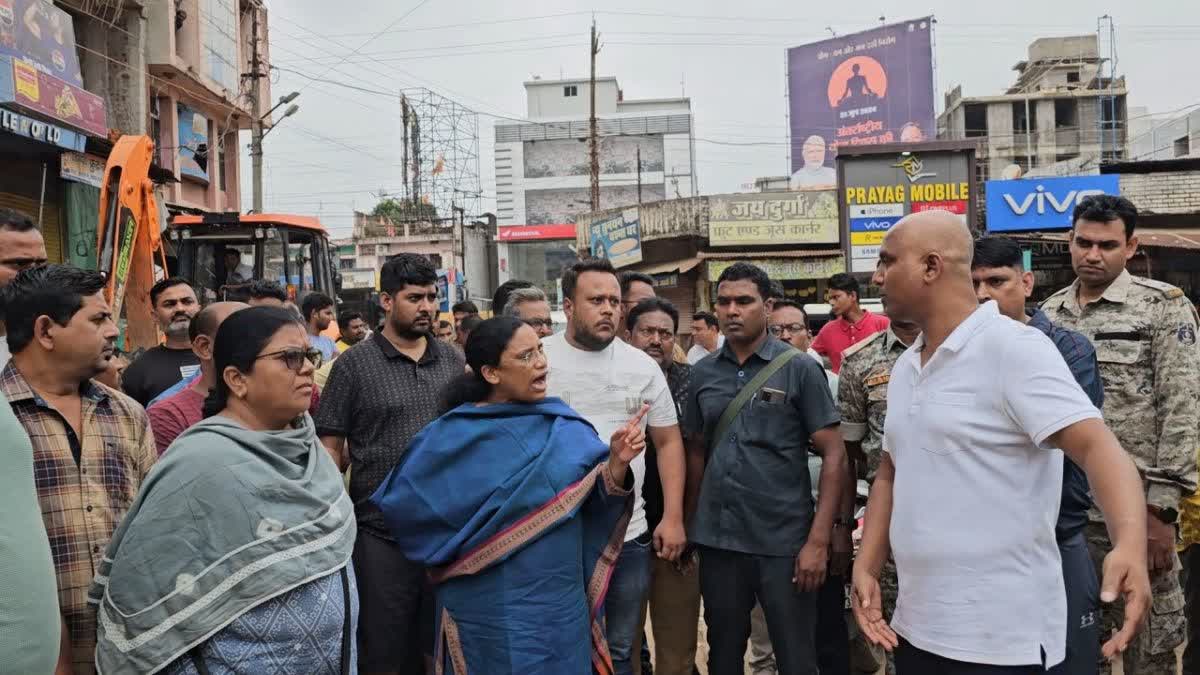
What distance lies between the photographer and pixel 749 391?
3.78 meters

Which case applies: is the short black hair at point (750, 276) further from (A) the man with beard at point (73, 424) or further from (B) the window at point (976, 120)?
(B) the window at point (976, 120)

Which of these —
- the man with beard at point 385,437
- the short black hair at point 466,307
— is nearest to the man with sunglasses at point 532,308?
the man with beard at point 385,437

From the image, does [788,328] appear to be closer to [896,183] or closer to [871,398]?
[871,398]

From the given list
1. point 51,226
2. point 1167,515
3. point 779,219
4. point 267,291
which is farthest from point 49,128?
point 779,219

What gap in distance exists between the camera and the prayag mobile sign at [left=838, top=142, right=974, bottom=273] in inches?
905

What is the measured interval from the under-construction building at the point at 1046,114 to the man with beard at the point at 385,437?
39641 millimetres

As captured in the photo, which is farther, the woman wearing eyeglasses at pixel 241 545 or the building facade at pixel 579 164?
the building facade at pixel 579 164

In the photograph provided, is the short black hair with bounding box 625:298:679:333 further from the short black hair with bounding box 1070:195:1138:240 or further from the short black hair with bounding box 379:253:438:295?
the short black hair with bounding box 1070:195:1138:240

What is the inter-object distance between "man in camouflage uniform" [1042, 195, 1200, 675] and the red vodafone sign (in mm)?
41914

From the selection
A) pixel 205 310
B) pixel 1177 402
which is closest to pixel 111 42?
pixel 205 310

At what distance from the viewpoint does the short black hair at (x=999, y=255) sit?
135 inches

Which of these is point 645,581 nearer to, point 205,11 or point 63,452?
point 63,452

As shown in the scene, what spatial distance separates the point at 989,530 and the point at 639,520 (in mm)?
1828

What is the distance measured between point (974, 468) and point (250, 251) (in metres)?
11.9
